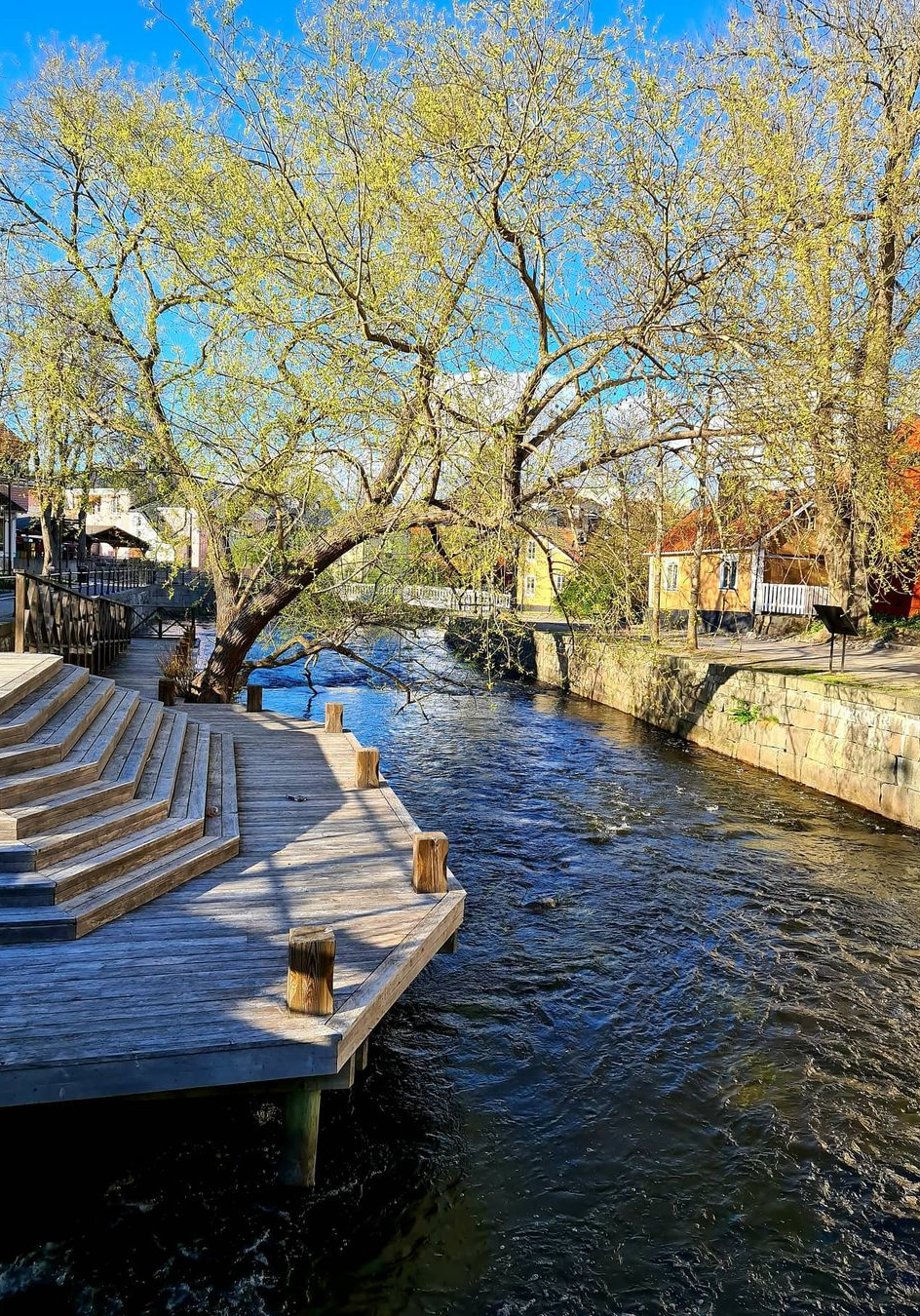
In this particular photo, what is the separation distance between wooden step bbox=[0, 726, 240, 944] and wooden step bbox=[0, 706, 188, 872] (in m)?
0.18

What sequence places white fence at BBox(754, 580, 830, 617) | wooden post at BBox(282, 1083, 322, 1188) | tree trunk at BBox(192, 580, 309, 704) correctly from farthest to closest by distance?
white fence at BBox(754, 580, 830, 617)
tree trunk at BBox(192, 580, 309, 704)
wooden post at BBox(282, 1083, 322, 1188)

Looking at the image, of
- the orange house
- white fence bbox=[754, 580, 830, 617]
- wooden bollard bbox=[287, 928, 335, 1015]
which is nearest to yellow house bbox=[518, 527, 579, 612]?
the orange house

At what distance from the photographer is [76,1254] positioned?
4.15m

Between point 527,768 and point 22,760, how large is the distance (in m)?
10.4

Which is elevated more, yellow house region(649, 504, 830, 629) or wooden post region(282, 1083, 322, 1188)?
yellow house region(649, 504, 830, 629)

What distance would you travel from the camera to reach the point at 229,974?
477 cm

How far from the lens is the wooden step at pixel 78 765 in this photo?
6.07 metres

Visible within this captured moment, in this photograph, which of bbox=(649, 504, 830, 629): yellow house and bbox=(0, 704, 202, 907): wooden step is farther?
bbox=(649, 504, 830, 629): yellow house

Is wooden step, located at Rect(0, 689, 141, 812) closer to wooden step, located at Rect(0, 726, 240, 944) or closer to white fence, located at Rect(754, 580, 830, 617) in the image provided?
wooden step, located at Rect(0, 726, 240, 944)

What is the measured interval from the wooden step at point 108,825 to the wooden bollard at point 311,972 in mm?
2141

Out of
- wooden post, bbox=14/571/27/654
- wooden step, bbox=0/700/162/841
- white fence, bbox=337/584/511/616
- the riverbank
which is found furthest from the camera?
the riverbank

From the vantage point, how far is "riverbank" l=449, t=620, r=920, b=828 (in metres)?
12.6

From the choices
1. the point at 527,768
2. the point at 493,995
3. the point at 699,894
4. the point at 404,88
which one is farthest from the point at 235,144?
the point at 527,768

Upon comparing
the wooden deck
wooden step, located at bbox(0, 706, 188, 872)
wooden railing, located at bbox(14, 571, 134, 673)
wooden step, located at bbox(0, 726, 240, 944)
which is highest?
wooden railing, located at bbox(14, 571, 134, 673)
